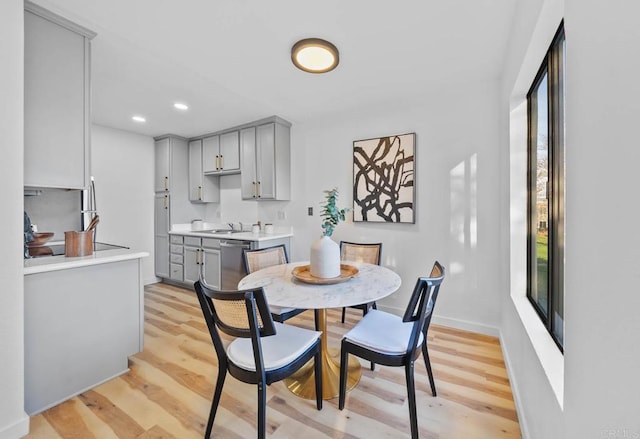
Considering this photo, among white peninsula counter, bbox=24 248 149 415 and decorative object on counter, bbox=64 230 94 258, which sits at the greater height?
decorative object on counter, bbox=64 230 94 258

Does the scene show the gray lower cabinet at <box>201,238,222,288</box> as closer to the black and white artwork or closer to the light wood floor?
the light wood floor

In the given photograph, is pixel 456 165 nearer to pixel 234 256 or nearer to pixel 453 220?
pixel 453 220

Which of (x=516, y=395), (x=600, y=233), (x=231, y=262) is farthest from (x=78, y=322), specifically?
(x=516, y=395)

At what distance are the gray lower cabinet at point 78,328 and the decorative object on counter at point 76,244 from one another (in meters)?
0.19

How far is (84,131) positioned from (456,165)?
3.00 m

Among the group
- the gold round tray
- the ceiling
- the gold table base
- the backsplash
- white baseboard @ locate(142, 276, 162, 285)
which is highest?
the ceiling

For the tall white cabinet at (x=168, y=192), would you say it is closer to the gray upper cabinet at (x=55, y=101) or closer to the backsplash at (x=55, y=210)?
the backsplash at (x=55, y=210)

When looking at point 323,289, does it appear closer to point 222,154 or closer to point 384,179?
point 384,179

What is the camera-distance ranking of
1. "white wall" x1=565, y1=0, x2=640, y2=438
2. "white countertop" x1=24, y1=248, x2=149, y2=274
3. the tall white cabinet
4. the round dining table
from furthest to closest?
the tall white cabinet, "white countertop" x1=24, y1=248, x2=149, y2=274, the round dining table, "white wall" x1=565, y1=0, x2=640, y2=438

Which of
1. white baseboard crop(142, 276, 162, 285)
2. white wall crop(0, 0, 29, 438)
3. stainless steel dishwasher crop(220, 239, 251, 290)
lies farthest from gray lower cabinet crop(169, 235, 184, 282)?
white wall crop(0, 0, 29, 438)

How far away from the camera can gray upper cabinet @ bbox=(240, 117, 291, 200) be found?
357cm

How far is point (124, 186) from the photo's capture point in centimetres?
404

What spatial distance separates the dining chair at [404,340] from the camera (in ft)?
4.52

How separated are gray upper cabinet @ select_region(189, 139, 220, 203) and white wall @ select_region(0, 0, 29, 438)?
2.90 m
